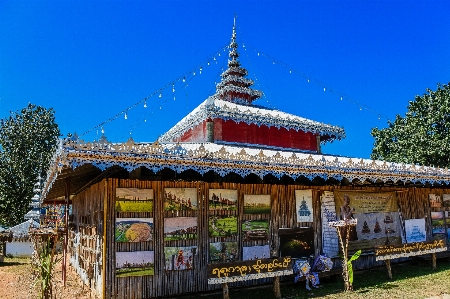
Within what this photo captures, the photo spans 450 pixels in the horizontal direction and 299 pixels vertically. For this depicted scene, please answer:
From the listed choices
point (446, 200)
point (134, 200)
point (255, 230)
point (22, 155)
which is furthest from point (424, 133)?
point (22, 155)

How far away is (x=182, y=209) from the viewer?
10906 millimetres

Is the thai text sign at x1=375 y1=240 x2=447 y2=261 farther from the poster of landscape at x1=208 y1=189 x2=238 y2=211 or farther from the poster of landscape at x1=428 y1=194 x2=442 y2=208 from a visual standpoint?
the poster of landscape at x1=208 y1=189 x2=238 y2=211

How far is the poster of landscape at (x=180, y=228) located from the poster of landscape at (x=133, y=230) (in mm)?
→ 489

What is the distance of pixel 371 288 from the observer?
1123 cm

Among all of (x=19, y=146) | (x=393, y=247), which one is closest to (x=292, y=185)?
(x=393, y=247)

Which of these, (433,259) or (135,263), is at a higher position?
(135,263)

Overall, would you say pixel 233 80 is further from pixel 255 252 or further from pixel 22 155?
pixel 22 155

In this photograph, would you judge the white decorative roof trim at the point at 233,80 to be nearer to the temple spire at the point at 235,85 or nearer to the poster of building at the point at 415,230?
the temple spire at the point at 235,85

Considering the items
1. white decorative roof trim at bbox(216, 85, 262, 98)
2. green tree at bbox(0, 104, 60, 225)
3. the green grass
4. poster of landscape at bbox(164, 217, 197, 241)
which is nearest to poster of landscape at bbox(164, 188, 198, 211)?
poster of landscape at bbox(164, 217, 197, 241)

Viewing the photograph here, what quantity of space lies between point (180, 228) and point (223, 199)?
63.7 inches

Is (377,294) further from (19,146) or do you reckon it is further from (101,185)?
(19,146)

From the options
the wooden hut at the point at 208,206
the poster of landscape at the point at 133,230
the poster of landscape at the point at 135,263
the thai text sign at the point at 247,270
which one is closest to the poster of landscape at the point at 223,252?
the wooden hut at the point at 208,206

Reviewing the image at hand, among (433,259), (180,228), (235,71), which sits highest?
(235,71)

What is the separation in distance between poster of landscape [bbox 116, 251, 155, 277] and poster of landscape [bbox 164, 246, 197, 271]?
43 cm
